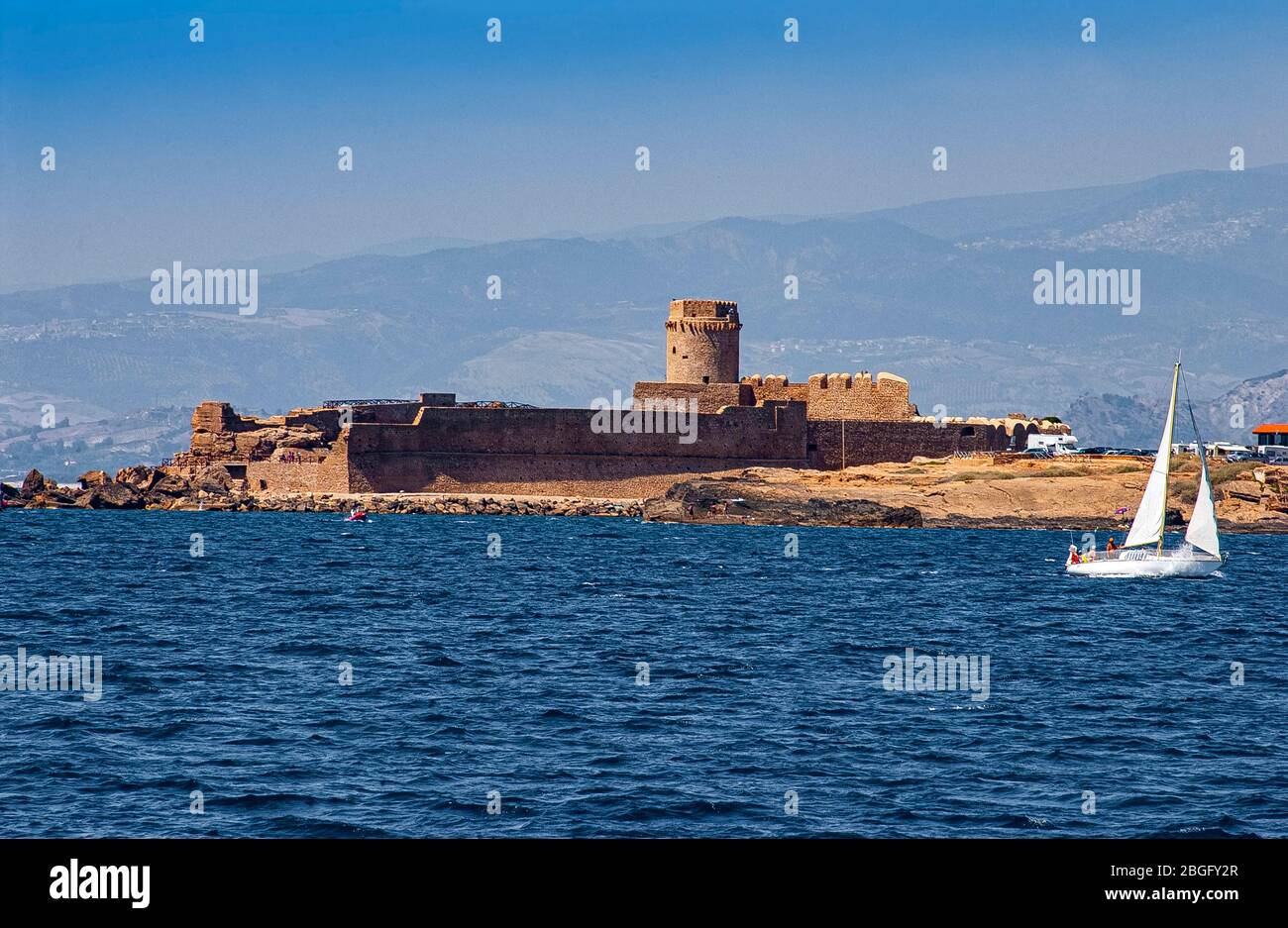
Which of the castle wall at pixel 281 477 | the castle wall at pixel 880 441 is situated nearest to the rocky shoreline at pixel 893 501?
the castle wall at pixel 281 477

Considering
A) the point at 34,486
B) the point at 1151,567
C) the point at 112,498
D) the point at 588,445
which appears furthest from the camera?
the point at 34,486

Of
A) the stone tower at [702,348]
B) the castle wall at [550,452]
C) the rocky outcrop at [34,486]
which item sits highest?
the stone tower at [702,348]

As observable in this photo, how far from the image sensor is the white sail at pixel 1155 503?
49.5 metres

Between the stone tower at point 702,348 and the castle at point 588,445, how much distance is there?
1128mm

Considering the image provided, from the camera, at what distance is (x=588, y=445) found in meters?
84.4

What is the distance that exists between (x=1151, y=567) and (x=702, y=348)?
40.4 meters

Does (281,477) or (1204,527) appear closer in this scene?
(1204,527)

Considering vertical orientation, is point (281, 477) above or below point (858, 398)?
below

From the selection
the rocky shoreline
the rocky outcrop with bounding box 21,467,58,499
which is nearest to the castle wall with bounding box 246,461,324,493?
the rocky shoreline

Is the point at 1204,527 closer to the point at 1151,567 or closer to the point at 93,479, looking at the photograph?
the point at 1151,567

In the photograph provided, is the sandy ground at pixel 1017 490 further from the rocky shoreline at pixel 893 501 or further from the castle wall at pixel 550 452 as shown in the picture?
the castle wall at pixel 550 452

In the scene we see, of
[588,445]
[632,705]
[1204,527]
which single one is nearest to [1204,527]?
[1204,527]

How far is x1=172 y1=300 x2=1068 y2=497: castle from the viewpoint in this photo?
8394cm
